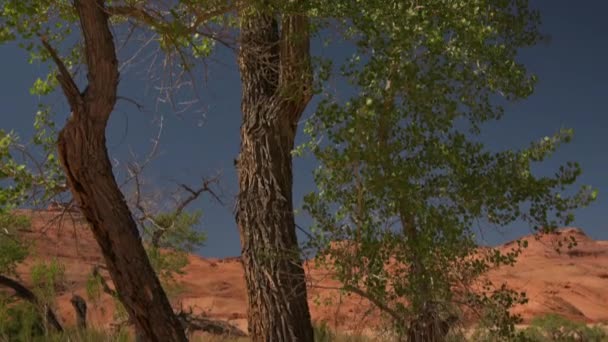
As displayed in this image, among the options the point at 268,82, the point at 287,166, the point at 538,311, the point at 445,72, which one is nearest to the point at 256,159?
the point at 287,166

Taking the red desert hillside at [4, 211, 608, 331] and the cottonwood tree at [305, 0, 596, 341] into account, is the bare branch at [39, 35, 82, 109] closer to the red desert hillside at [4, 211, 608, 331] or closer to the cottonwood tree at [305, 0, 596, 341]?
the cottonwood tree at [305, 0, 596, 341]

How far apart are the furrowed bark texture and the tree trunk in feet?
4.27

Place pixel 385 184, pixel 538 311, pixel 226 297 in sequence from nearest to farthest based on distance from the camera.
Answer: pixel 385 184 → pixel 538 311 → pixel 226 297

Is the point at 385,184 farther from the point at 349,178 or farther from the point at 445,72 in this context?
the point at 445,72

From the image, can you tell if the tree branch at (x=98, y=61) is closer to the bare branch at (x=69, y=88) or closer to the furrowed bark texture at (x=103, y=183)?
the furrowed bark texture at (x=103, y=183)

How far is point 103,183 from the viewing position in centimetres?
848

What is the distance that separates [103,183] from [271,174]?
7.71 feet

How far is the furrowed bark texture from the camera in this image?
27.6 feet

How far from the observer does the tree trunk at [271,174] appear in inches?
369

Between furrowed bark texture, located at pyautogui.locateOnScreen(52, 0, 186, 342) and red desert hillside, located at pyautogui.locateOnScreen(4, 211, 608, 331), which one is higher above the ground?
red desert hillside, located at pyautogui.locateOnScreen(4, 211, 608, 331)

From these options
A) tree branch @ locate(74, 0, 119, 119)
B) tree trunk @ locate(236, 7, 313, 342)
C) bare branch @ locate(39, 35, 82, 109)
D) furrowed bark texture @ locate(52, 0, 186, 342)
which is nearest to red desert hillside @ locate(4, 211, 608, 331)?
tree trunk @ locate(236, 7, 313, 342)

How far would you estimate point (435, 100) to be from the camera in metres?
8.43

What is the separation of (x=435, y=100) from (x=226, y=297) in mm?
23630

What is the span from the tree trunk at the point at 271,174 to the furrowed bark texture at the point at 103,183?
4.27ft
